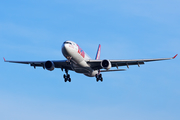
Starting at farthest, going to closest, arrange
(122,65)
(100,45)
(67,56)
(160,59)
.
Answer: (100,45)
(122,65)
(160,59)
(67,56)

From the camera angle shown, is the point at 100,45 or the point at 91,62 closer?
the point at 91,62

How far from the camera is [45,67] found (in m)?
48.3

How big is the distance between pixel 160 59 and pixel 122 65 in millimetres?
6661

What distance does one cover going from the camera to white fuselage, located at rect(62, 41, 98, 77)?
42.5 m

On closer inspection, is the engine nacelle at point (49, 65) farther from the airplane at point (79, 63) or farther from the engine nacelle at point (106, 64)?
the engine nacelle at point (106, 64)

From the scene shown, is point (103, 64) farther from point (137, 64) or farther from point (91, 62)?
point (137, 64)

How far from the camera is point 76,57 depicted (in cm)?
4447

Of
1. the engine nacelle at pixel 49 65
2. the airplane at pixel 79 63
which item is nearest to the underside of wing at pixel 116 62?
the airplane at pixel 79 63

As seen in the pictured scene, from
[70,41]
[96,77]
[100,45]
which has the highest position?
[100,45]

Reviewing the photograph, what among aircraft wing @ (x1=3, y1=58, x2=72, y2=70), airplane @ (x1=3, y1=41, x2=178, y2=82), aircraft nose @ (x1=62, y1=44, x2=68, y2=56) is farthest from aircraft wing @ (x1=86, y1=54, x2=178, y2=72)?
aircraft nose @ (x1=62, y1=44, x2=68, y2=56)

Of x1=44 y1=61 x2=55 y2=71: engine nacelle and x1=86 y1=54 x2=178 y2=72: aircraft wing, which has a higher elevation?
x1=44 y1=61 x2=55 y2=71: engine nacelle

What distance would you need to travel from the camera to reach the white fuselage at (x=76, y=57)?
4250 cm

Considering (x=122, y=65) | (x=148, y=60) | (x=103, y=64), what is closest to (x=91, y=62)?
(x=103, y=64)

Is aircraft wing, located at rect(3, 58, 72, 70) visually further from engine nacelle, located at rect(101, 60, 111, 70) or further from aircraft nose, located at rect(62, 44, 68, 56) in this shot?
engine nacelle, located at rect(101, 60, 111, 70)
